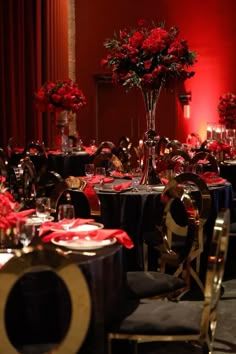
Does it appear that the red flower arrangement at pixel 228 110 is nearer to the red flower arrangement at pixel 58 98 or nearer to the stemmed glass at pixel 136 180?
the red flower arrangement at pixel 58 98

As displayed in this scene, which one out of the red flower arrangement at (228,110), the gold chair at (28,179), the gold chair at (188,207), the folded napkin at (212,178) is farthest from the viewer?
the red flower arrangement at (228,110)

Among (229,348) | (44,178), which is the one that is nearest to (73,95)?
(44,178)

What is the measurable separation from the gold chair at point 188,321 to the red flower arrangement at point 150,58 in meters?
2.04

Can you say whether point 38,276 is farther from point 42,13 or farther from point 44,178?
point 42,13

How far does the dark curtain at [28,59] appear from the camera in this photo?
405 inches

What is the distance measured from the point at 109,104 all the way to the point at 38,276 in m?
9.88

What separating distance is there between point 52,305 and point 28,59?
28.6 feet

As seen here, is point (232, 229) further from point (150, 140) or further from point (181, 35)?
point (181, 35)

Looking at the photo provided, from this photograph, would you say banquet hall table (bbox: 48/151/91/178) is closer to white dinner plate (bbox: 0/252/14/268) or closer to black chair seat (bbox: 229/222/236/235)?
black chair seat (bbox: 229/222/236/235)

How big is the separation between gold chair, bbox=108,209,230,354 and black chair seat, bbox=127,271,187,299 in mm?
383

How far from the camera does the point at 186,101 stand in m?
12.8

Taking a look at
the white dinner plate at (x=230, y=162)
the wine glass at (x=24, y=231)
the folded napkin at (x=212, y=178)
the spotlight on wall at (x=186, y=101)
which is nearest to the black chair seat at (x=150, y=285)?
the wine glass at (x=24, y=231)

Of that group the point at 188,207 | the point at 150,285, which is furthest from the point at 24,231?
the point at 188,207

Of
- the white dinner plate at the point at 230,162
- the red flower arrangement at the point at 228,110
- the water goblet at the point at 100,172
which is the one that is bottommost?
the white dinner plate at the point at 230,162
